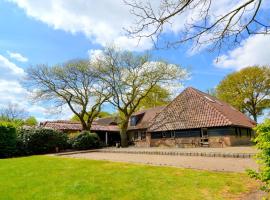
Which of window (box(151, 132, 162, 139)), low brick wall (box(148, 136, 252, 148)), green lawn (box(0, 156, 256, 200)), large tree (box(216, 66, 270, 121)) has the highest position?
large tree (box(216, 66, 270, 121))

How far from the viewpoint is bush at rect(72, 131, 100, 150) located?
34.0 meters

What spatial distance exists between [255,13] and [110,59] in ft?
115

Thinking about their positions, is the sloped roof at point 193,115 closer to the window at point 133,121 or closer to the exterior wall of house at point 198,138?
the exterior wall of house at point 198,138

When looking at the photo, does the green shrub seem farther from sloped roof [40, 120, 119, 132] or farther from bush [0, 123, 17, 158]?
sloped roof [40, 120, 119, 132]

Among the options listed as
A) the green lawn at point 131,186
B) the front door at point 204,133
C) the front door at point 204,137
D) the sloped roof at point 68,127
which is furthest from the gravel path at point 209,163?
the sloped roof at point 68,127

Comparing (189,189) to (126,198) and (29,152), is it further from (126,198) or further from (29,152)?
(29,152)

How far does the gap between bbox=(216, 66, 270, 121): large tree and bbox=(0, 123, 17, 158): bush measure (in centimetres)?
3593

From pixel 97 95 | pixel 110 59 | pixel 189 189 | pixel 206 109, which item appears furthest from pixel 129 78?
pixel 189 189

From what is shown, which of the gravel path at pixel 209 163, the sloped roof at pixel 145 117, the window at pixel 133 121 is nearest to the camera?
the gravel path at pixel 209 163

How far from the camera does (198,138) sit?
30.9m

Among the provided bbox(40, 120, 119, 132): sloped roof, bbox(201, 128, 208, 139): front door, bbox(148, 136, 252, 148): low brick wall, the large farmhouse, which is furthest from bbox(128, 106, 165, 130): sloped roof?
bbox(201, 128, 208, 139): front door

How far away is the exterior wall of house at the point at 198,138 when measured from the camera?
94.5 feet

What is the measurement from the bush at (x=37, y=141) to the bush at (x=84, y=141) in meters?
2.12

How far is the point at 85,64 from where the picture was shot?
42281mm
